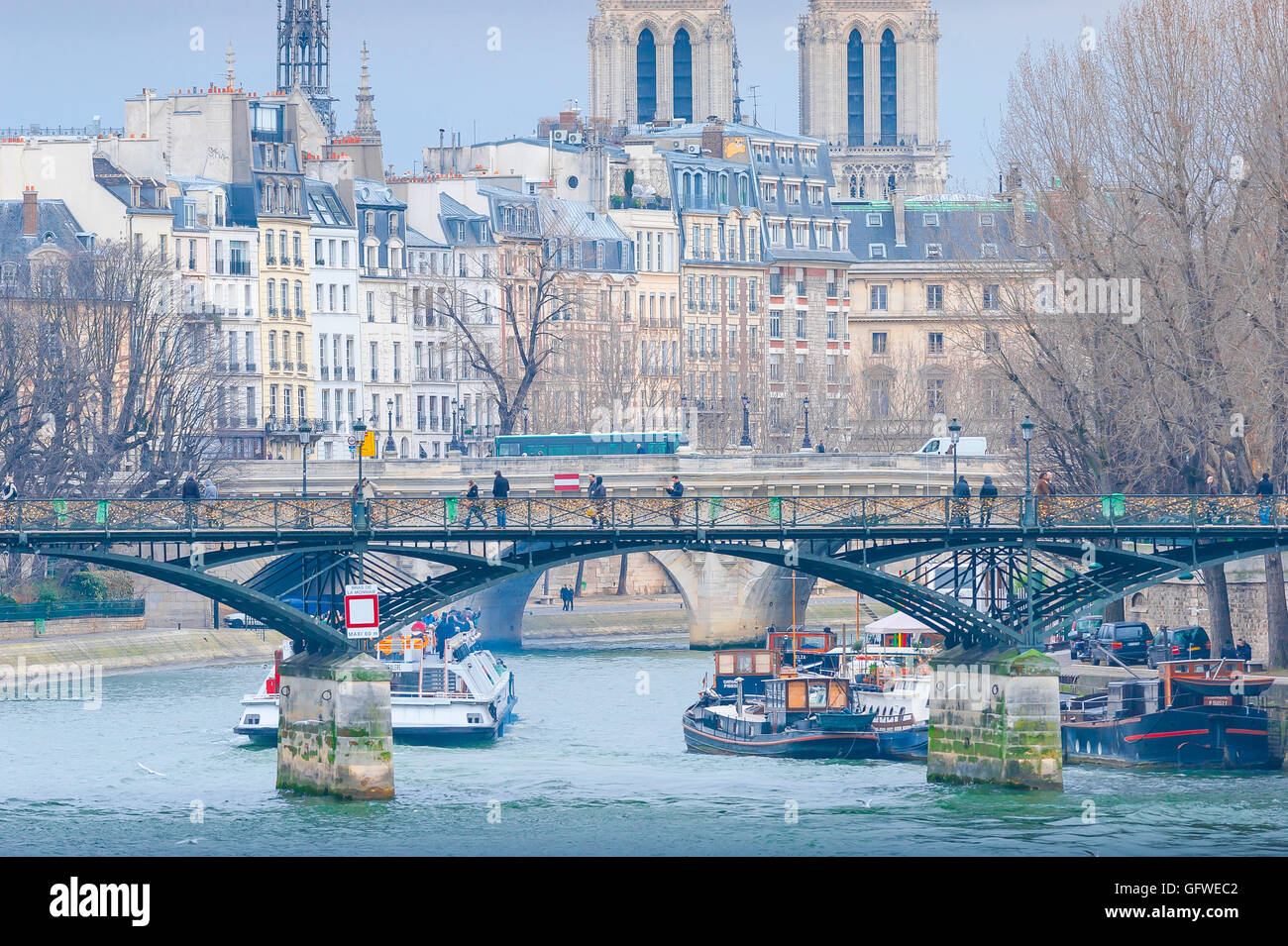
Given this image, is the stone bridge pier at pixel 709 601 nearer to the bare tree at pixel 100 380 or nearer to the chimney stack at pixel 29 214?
the bare tree at pixel 100 380

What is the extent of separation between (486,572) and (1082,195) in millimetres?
23398

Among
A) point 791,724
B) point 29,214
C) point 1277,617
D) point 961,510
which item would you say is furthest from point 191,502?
point 29,214

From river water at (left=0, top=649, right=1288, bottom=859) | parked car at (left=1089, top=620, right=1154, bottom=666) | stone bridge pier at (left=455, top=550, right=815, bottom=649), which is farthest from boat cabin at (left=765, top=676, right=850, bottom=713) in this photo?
stone bridge pier at (left=455, top=550, right=815, bottom=649)

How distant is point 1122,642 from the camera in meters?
86.8

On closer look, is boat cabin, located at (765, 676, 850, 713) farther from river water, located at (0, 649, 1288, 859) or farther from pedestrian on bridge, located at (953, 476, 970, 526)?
pedestrian on bridge, located at (953, 476, 970, 526)

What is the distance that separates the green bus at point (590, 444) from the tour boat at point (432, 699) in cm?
2602

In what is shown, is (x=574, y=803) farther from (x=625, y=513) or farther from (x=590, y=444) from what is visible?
(x=590, y=444)

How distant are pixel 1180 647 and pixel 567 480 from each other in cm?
2379

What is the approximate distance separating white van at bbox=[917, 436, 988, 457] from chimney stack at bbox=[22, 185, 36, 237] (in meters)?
31.4

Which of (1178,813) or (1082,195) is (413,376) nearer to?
(1082,195)

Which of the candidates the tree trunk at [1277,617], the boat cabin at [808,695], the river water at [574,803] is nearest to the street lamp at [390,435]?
the river water at [574,803]

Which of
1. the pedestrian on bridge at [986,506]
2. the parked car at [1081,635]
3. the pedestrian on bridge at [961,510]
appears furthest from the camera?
the parked car at [1081,635]

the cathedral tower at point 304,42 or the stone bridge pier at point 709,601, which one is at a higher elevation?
the cathedral tower at point 304,42

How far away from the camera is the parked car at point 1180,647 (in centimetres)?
8069
